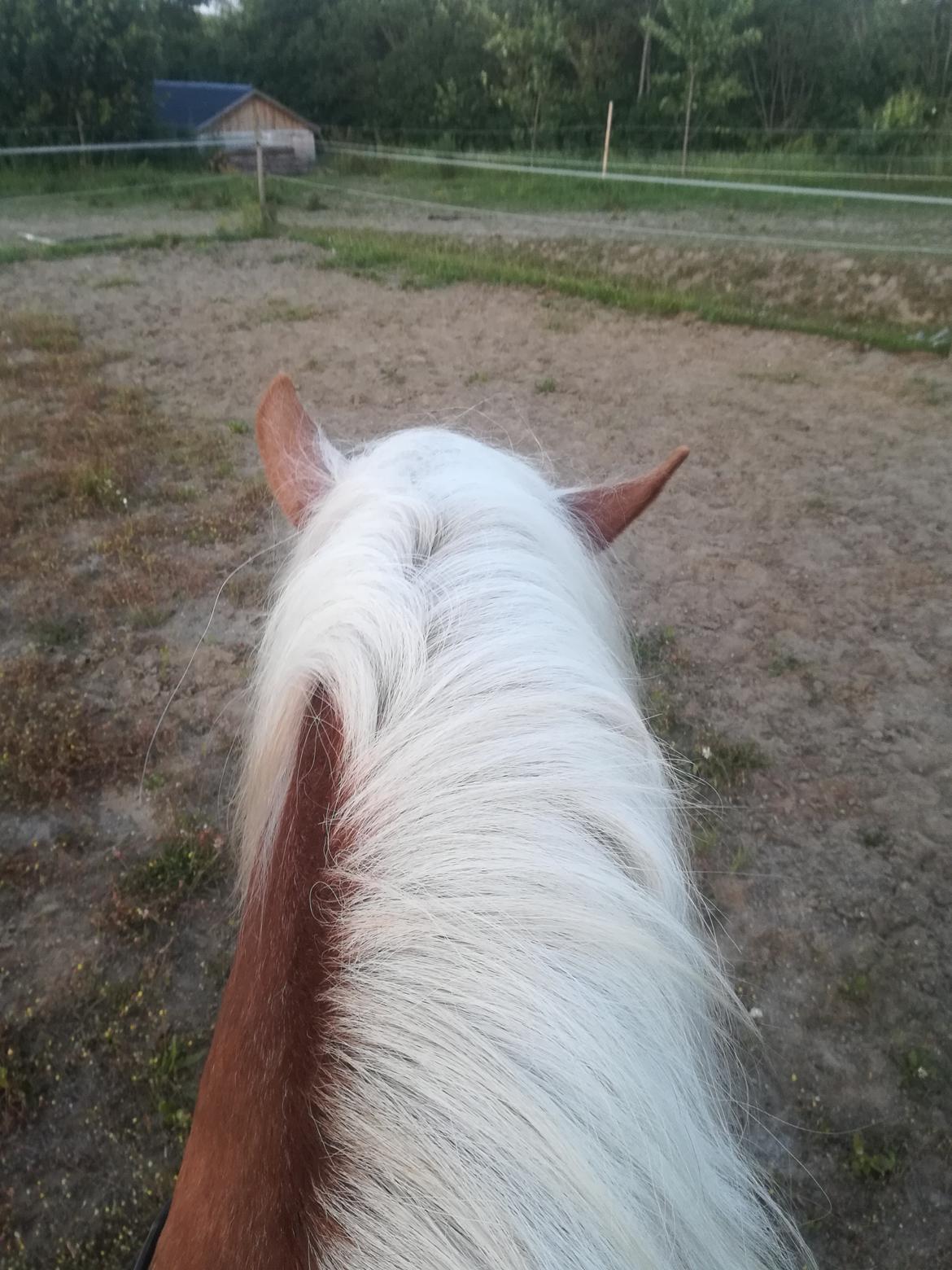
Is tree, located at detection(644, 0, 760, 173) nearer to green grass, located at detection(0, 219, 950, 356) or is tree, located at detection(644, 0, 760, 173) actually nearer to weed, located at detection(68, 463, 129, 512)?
green grass, located at detection(0, 219, 950, 356)

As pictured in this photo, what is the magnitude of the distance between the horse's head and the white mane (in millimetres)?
244

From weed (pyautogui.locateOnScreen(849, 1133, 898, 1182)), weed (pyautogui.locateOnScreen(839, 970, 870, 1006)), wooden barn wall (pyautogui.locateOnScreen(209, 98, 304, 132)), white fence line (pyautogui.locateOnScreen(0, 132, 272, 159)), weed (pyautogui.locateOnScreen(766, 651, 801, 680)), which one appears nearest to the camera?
weed (pyautogui.locateOnScreen(849, 1133, 898, 1182))

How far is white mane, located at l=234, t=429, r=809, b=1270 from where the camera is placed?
524mm

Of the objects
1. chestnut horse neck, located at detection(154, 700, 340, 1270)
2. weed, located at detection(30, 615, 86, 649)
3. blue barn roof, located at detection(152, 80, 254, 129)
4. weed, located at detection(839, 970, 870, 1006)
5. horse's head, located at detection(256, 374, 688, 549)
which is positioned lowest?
weed, located at detection(839, 970, 870, 1006)

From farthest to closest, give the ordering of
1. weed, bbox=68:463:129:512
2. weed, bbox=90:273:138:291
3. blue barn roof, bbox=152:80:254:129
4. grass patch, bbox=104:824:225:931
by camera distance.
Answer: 1. blue barn roof, bbox=152:80:254:129
2. weed, bbox=90:273:138:291
3. weed, bbox=68:463:129:512
4. grass patch, bbox=104:824:225:931

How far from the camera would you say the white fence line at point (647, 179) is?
5.55 metres

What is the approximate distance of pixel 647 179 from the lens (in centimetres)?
699

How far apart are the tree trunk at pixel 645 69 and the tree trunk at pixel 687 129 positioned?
45cm

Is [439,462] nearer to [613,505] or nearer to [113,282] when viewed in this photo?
[613,505]

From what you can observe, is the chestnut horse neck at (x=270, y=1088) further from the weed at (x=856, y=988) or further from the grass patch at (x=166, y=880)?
the weed at (x=856, y=988)

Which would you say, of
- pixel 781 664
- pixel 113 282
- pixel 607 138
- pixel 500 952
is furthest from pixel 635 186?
pixel 500 952

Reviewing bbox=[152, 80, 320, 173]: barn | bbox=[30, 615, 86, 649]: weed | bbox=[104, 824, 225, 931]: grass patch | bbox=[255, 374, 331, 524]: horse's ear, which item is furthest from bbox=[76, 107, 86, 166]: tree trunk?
bbox=[255, 374, 331, 524]: horse's ear

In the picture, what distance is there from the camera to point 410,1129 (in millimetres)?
541

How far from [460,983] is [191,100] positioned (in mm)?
16509
